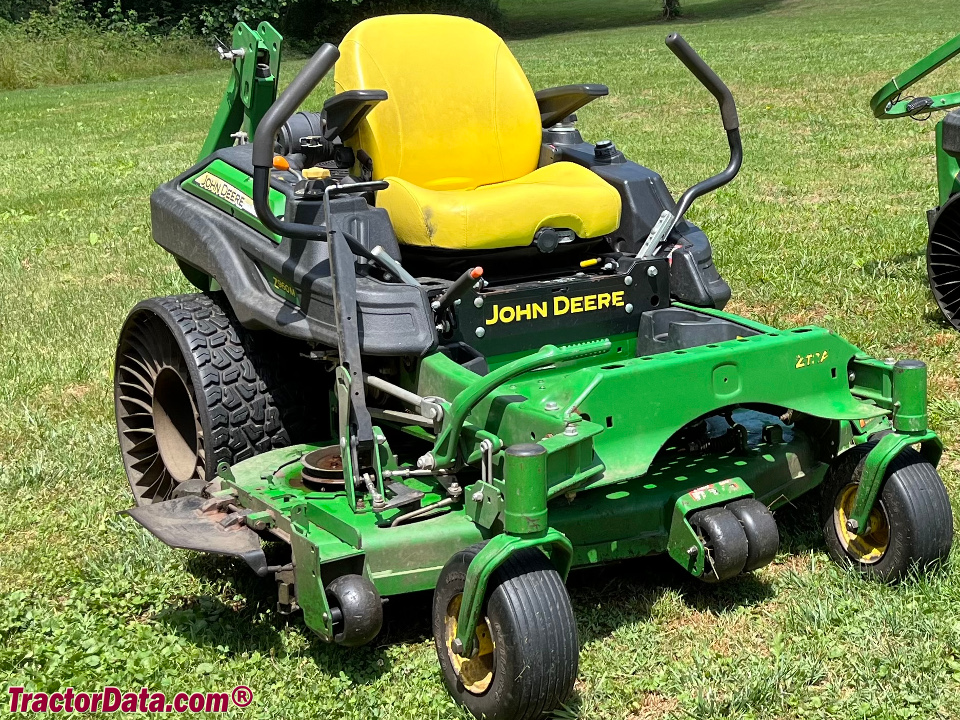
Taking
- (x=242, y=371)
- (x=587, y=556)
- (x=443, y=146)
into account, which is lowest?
(x=587, y=556)

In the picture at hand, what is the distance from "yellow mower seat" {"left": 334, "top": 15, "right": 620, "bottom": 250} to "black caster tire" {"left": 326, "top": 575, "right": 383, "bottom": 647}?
47.8 inches

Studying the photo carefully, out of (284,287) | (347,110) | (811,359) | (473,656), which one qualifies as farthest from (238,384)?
(811,359)

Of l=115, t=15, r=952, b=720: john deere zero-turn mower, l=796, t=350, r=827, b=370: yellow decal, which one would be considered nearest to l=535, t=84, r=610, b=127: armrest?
l=115, t=15, r=952, b=720: john deere zero-turn mower

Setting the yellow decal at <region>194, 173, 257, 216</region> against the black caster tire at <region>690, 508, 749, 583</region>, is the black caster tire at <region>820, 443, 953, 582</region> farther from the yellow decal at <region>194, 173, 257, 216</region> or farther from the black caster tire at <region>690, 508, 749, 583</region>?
the yellow decal at <region>194, 173, 257, 216</region>

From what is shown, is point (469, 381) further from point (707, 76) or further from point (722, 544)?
point (707, 76)

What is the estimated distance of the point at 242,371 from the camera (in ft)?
13.9

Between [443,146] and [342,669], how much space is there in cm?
187

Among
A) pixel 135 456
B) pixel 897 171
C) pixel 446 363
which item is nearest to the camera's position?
pixel 446 363

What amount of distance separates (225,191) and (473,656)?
78.4 inches

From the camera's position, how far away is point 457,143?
4457mm

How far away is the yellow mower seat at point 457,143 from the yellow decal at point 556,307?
0.21 metres

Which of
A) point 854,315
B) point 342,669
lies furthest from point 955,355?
point 342,669

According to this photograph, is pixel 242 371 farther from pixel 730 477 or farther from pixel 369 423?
pixel 730 477

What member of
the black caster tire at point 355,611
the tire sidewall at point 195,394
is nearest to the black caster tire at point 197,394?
the tire sidewall at point 195,394
